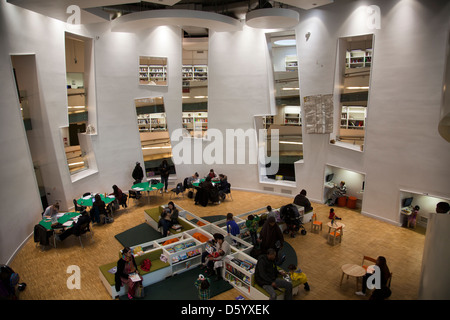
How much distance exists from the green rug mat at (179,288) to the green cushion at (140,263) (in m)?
0.36

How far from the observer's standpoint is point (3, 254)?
7598mm

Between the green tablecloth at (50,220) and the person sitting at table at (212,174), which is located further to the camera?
the person sitting at table at (212,174)

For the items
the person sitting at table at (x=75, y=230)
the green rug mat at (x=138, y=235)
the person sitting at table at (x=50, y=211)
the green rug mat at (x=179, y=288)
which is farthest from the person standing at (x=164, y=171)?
the green rug mat at (x=179, y=288)

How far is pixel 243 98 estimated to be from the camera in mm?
13250

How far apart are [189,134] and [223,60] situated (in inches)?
140

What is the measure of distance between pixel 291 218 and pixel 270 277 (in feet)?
11.5

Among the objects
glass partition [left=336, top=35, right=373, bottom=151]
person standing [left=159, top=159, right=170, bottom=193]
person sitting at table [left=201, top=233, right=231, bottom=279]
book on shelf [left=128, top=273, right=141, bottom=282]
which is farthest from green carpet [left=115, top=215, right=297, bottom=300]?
person standing [left=159, top=159, right=170, bottom=193]

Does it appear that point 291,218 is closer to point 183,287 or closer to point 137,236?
point 183,287

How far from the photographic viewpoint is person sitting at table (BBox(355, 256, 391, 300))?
587 cm

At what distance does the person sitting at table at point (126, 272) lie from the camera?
21.2ft

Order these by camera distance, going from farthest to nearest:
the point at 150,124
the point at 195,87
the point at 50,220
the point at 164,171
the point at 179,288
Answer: the point at 150,124
the point at 195,87
the point at 164,171
the point at 50,220
the point at 179,288

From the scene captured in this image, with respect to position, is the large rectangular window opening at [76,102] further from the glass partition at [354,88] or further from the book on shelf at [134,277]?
the glass partition at [354,88]

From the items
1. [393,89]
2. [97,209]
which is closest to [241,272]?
[97,209]

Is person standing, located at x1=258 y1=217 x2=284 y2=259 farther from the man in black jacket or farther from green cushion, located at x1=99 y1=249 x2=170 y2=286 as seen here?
green cushion, located at x1=99 y1=249 x2=170 y2=286
